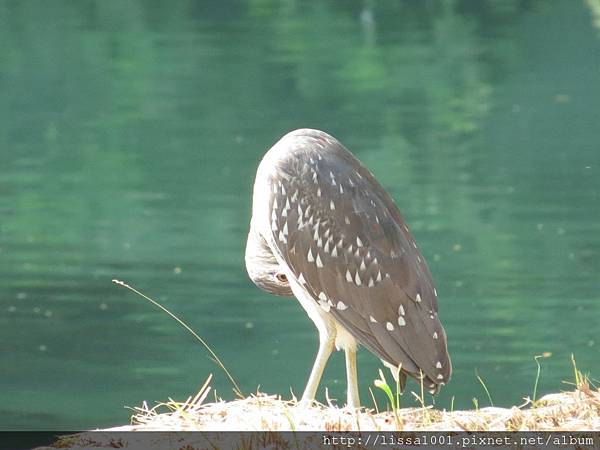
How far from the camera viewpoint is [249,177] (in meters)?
28.0

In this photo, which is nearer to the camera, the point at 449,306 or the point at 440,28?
the point at 449,306

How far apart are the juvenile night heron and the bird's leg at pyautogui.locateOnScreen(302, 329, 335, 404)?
0.01 metres

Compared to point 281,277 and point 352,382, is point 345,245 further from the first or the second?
point 352,382

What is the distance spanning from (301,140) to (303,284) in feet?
2.42

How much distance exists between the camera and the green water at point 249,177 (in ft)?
62.0

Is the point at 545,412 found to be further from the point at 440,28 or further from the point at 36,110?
the point at 440,28

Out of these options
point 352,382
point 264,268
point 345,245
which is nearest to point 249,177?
point 264,268

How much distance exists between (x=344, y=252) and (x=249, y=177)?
1994 centimetres

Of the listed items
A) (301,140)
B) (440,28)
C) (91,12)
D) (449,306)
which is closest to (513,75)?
(440,28)

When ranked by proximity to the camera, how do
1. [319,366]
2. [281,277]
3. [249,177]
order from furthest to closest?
[249,177]
[281,277]
[319,366]

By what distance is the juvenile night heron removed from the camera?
7.93 meters

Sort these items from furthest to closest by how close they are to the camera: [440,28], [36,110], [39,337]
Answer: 1. [440,28]
2. [36,110]
3. [39,337]

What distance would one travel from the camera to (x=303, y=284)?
8047mm

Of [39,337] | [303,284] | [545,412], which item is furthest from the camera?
[39,337]
